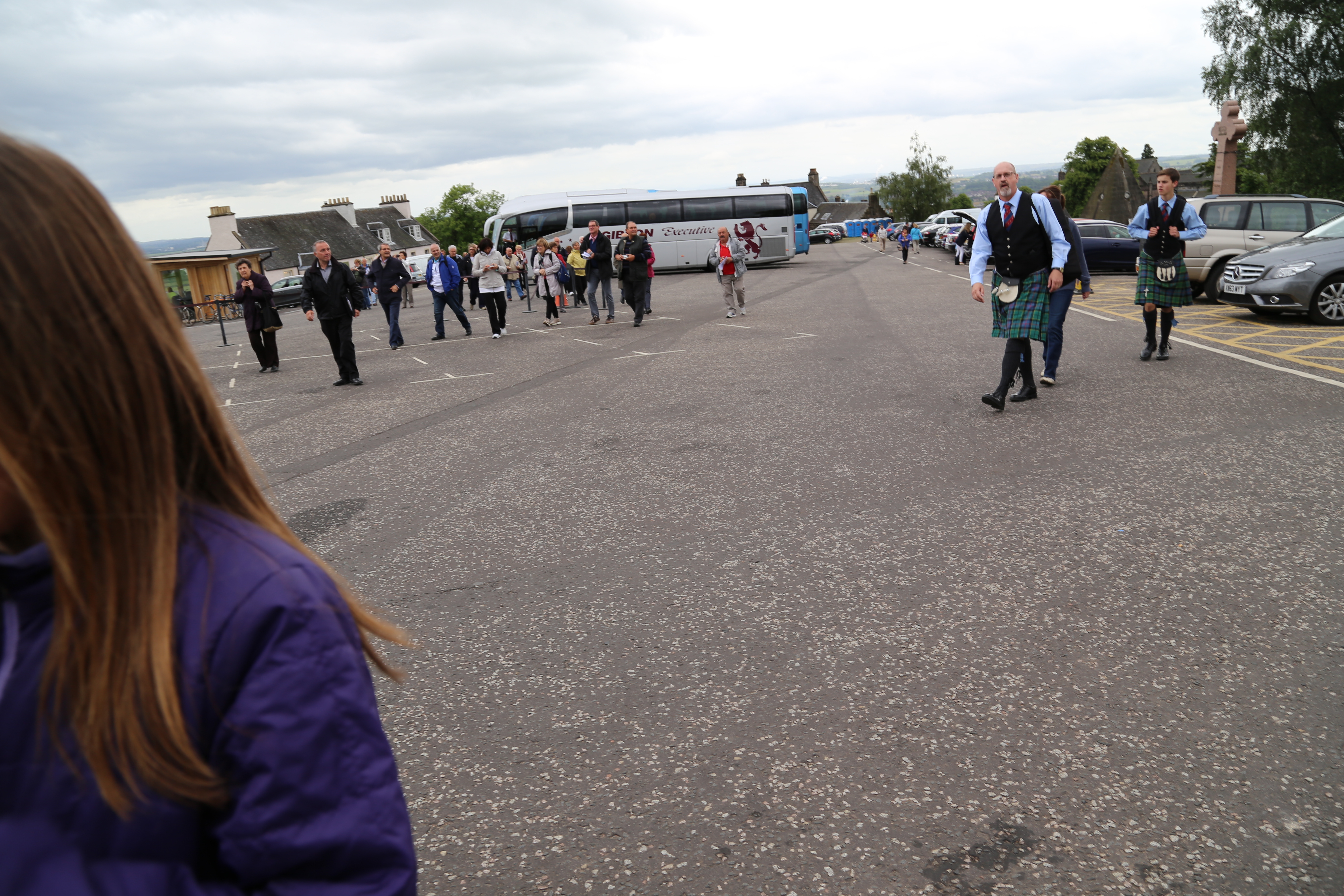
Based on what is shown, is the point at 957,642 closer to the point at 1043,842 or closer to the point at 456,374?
the point at 1043,842

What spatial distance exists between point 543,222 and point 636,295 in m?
20.3

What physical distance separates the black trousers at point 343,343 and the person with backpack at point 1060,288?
27.5 ft

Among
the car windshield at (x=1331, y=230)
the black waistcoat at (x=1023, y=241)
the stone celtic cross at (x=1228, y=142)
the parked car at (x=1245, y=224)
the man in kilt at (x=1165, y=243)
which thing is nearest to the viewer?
the black waistcoat at (x=1023, y=241)

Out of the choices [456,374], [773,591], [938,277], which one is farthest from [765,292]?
[773,591]

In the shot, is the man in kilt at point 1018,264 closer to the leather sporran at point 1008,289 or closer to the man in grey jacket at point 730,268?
the leather sporran at point 1008,289

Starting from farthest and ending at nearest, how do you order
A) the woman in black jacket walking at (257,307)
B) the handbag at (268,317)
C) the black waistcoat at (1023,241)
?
the handbag at (268,317)
the woman in black jacket walking at (257,307)
the black waistcoat at (1023,241)

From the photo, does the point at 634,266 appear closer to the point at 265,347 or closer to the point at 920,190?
the point at 265,347

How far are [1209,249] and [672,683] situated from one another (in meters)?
16.0

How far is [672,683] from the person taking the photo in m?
3.77

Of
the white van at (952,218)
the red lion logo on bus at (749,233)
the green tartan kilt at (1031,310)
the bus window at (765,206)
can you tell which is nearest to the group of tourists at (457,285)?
the green tartan kilt at (1031,310)

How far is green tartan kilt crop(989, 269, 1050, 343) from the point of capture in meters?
8.25

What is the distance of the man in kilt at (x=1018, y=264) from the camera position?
8203 mm

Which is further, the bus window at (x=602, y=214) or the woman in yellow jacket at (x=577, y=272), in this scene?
the bus window at (x=602, y=214)

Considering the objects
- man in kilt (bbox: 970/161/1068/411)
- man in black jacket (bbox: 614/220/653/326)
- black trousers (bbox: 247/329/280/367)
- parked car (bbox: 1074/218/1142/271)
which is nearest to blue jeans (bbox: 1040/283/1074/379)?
man in kilt (bbox: 970/161/1068/411)
